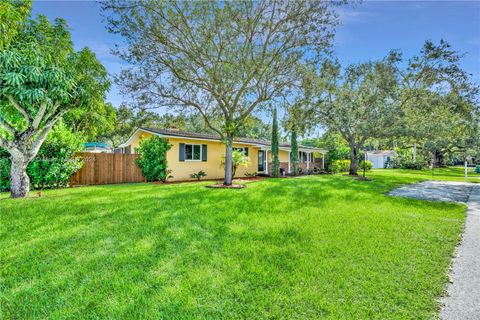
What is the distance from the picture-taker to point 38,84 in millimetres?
7348

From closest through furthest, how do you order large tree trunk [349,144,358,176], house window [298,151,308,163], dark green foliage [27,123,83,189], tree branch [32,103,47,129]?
Result: tree branch [32,103,47,129]
dark green foliage [27,123,83,189]
large tree trunk [349,144,358,176]
house window [298,151,308,163]

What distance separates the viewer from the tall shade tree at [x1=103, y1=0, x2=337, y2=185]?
10367mm

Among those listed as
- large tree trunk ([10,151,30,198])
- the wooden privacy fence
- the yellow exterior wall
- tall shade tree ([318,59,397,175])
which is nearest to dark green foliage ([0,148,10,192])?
large tree trunk ([10,151,30,198])

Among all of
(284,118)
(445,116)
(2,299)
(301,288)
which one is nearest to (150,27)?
(284,118)

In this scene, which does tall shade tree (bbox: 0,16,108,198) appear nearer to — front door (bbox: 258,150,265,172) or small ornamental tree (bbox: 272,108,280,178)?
small ornamental tree (bbox: 272,108,280,178)

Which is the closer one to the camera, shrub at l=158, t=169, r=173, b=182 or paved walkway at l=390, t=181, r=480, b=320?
paved walkway at l=390, t=181, r=480, b=320

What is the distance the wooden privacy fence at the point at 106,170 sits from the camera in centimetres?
1214

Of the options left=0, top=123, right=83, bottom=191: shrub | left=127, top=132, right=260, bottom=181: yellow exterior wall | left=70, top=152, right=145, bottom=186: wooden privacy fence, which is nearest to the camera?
left=0, top=123, right=83, bottom=191: shrub

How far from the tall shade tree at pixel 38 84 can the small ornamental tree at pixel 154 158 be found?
4781mm

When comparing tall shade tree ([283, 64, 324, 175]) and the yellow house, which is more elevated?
tall shade tree ([283, 64, 324, 175])

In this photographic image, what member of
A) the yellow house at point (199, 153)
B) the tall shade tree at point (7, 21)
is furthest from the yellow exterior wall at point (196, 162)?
the tall shade tree at point (7, 21)

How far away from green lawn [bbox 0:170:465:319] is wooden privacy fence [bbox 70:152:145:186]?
5.51m

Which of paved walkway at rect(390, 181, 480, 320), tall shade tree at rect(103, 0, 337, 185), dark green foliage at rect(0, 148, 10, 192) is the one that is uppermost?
tall shade tree at rect(103, 0, 337, 185)

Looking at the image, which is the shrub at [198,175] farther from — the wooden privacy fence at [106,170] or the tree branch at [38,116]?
the tree branch at [38,116]
